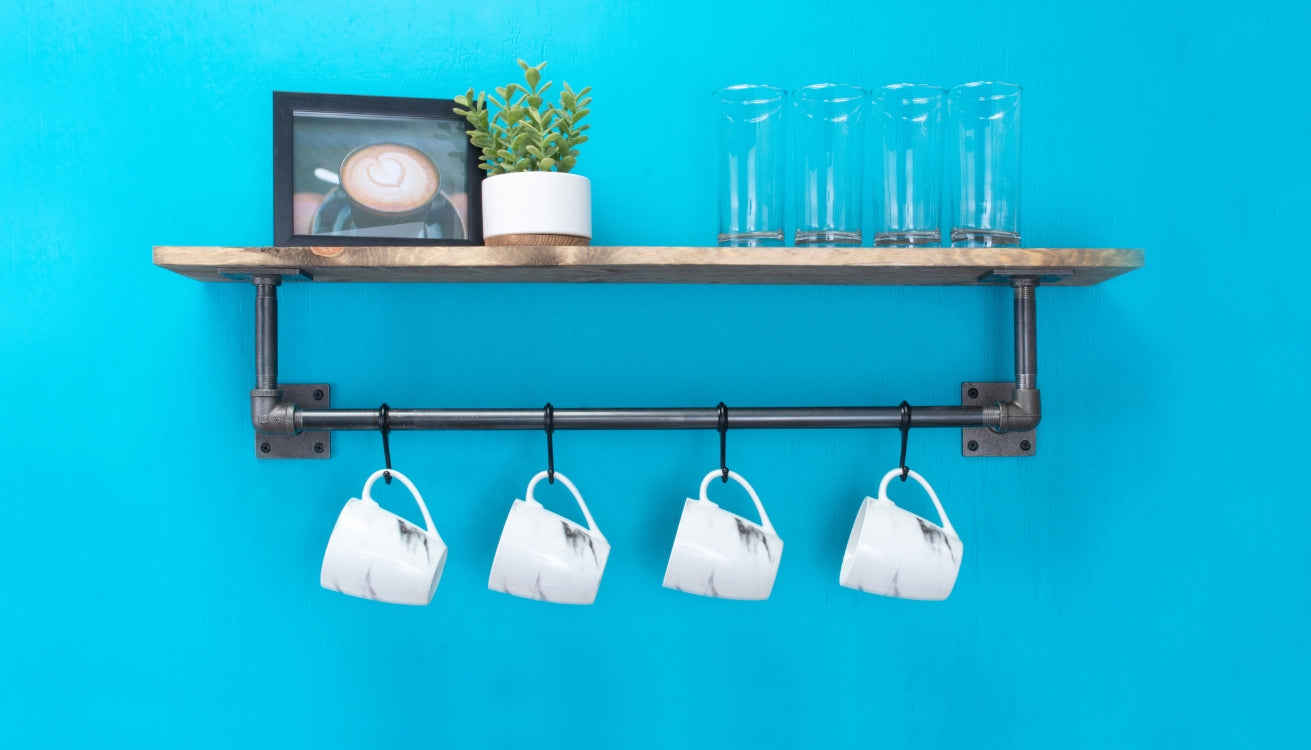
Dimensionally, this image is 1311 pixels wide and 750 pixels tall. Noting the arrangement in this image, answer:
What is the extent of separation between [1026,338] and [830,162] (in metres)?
0.26

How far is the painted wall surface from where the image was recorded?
0.83 metres

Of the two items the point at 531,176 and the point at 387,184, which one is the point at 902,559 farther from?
the point at 387,184

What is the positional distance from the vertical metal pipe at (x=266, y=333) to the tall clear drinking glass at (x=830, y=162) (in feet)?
1.63

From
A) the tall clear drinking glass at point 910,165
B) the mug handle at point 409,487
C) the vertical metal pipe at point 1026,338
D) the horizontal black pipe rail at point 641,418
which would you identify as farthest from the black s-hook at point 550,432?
the vertical metal pipe at point 1026,338

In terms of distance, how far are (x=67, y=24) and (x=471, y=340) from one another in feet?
1.70

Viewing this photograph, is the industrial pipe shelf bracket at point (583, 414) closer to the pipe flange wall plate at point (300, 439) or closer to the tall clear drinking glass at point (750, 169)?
the pipe flange wall plate at point (300, 439)

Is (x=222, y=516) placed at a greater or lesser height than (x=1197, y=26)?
lesser

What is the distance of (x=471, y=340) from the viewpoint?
0.85m

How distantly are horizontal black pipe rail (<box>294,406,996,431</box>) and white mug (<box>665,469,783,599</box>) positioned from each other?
94 millimetres

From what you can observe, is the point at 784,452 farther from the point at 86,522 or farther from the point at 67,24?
the point at 67,24

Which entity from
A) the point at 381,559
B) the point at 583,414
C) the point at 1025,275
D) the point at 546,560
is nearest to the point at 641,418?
the point at 583,414

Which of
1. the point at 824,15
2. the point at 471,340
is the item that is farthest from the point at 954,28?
the point at 471,340

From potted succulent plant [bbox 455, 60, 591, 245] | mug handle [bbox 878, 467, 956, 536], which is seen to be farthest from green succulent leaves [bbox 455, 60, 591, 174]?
mug handle [bbox 878, 467, 956, 536]

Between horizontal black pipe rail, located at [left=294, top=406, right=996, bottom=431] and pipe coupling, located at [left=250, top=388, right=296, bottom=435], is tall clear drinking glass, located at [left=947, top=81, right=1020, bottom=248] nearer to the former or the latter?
horizontal black pipe rail, located at [left=294, top=406, right=996, bottom=431]
